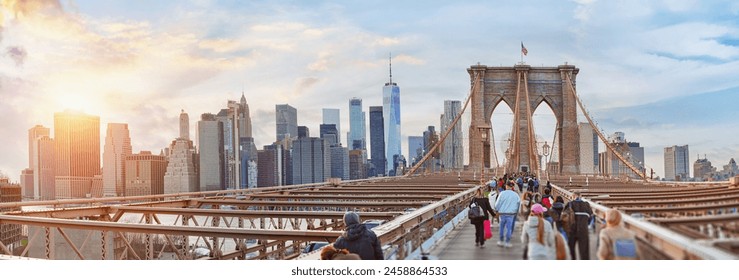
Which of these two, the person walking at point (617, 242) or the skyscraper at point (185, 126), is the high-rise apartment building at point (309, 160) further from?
the person walking at point (617, 242)

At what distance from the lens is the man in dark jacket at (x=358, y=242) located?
4906 mm

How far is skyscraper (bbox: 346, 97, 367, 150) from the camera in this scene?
10.4 metres

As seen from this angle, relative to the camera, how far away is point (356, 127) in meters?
10.9

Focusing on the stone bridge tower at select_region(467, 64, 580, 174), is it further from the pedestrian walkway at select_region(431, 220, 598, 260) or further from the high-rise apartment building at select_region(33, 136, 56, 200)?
the pedestrian walkway at select_region(431, 220, 598, 260)

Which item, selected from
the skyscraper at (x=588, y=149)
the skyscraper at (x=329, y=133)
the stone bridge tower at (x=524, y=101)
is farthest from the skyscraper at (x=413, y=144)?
the stone bridge tower at (x=524, y=101)

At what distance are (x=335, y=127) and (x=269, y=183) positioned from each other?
3.52m

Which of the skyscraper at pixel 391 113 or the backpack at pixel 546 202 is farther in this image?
the skyscraper at pixel 391 113

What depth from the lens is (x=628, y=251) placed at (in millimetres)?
3732

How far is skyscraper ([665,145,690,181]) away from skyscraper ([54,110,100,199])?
25.7 ft

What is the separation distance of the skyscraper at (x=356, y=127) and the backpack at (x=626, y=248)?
6.47 metres

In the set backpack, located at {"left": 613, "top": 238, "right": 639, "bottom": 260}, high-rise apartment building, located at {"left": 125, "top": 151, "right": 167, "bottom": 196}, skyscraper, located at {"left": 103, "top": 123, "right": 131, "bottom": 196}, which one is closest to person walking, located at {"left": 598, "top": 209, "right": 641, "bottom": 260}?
backpack, located at {"left": 613, "top": 238, "right": 639, "bottom": 260}
